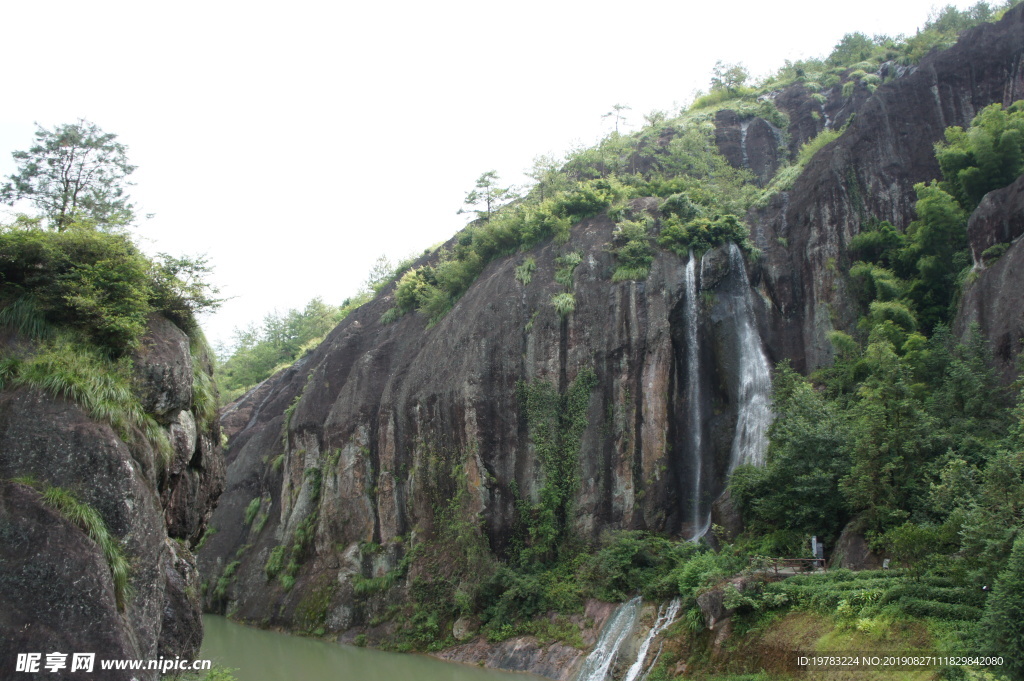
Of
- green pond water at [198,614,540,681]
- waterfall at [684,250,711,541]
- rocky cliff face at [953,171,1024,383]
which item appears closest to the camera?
rocky cliff face at [953,171,1024,383]

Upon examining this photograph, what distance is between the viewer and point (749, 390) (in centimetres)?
2519

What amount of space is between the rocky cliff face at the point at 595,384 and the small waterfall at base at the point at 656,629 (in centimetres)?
401

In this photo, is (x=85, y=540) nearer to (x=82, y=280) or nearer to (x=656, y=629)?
(x=82, y=280)

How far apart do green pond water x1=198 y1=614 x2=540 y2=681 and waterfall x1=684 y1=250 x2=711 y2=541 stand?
7.49 m

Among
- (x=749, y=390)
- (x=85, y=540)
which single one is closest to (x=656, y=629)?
(x=749, y=390)

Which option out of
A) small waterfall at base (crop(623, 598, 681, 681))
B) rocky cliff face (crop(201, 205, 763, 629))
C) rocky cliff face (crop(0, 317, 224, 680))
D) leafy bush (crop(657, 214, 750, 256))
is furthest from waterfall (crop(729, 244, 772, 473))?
rocky cliff face (crop(0, 317, 224, 680))

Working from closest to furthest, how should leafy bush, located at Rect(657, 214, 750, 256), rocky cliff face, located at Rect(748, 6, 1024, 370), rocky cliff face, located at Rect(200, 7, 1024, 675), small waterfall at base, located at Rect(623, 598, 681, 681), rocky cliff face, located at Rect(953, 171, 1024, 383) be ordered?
small waterfall at base, located at Rect(623, 598, 681, 681) → rocky cliff face, located at Rect(953, 171, 1024, 383) → rocky cliff face, located at Rect(200, 7, 1024, 675) → rocky cliff face, located at Rect(748, 6, 1024, 370) → leafy bush, located at Rect(657, 214, 750, 256)

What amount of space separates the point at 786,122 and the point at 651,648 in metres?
35.5

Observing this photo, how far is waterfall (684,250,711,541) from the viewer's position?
2356 centimetres

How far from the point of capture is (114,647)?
359 inches

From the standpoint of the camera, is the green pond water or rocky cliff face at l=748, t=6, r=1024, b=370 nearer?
the green pond water

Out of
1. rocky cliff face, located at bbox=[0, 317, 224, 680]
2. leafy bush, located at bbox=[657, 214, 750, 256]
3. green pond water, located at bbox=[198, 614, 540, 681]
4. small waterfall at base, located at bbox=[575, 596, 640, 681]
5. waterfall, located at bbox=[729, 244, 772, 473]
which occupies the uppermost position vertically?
leafy bush, located at bbox=[657, 214, 750, 256]

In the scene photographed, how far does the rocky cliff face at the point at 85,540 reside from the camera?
8938 millimetres

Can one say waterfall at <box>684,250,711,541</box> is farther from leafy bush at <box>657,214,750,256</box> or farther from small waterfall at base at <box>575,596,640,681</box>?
small waterfall at base at <box>575,596,640,681</box>
